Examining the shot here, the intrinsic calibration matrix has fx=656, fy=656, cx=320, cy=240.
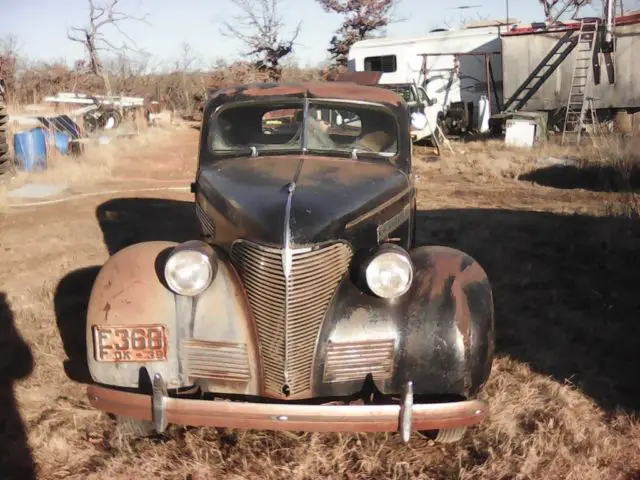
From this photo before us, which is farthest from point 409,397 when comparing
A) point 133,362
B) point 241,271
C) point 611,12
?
point 611,12

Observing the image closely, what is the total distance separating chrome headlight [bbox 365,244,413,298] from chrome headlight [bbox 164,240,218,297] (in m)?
0.77

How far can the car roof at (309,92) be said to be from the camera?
4.53 metres

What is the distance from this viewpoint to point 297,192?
3.40m

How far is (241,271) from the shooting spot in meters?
3.22

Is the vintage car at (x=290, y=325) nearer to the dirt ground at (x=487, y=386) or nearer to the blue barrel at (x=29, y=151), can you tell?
the dirt ground at (x=487, y=386)

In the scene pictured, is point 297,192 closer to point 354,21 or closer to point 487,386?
point 487,386

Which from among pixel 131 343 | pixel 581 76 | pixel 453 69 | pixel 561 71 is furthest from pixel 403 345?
pixel 453 69

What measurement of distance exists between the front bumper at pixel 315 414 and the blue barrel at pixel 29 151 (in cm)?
1008

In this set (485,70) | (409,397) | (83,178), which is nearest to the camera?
(409,397)

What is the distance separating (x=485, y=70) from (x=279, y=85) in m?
15.1

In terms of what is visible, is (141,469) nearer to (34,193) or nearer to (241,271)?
(241,271)

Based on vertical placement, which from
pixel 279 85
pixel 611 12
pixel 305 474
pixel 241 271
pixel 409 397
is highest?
pixel 611 12

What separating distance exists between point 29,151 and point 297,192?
9870 millimetres

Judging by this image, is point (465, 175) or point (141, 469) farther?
point (465, 175)
